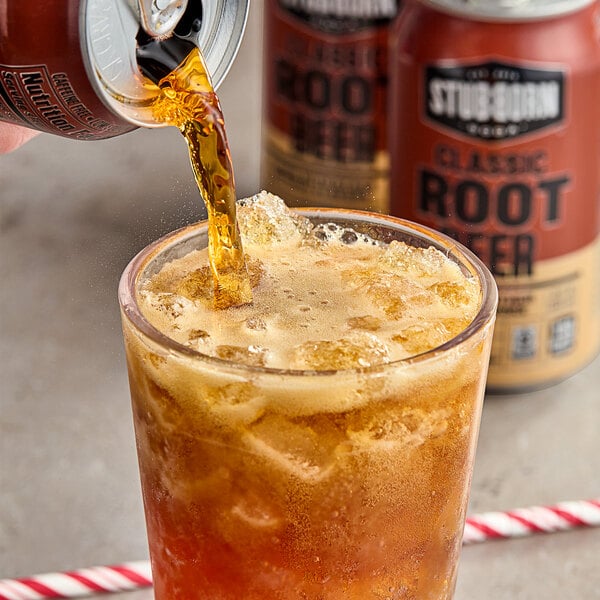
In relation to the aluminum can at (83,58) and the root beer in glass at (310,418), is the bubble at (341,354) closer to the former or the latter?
the root beer in glass at (310,418)

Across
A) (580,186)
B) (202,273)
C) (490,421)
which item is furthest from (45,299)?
(202,273)

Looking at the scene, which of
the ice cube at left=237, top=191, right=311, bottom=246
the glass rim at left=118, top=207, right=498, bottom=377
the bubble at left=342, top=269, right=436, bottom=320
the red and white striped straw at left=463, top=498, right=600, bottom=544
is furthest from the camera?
the red and white striped straw at left=463, top=498, right=600, bottom=544

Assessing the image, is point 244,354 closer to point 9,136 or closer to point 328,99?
point 9,136

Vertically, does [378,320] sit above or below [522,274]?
above

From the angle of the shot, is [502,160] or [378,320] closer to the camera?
[378,320]

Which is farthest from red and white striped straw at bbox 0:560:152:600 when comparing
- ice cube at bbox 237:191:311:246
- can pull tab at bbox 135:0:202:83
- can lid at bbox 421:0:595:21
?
can lid at bbox 421:0:595:21

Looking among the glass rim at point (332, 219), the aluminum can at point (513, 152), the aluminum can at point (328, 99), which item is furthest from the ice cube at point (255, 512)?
the aluminum can at point (328, 99)

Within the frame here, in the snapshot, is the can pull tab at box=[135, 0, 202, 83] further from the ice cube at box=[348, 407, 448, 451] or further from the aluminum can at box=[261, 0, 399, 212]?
the aluminum can at box=[261, 0, 399, 212]

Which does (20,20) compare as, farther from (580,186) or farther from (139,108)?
(580,186)
